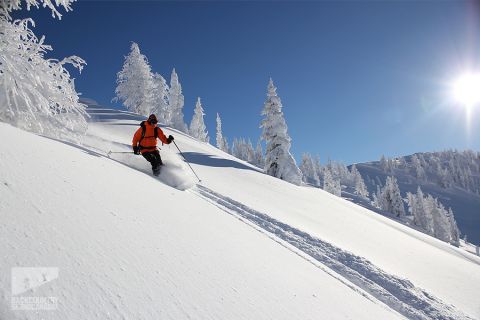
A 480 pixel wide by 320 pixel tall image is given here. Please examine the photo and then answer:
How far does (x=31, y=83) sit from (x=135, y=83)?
150 feet

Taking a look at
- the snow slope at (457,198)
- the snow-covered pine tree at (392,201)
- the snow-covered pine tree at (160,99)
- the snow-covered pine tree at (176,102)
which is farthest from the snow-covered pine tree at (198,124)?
the snow slope at (457,198)

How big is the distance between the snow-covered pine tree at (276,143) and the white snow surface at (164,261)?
81.0 ft

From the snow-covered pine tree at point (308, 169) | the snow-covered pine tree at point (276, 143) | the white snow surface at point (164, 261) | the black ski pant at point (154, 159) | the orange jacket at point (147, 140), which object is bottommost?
the white snow surface at point (164, 261)

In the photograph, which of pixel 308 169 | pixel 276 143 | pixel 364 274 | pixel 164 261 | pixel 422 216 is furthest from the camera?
→ pixel 308 169

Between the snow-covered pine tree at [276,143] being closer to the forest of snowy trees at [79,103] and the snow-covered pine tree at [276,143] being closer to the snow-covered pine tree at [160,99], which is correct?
the forest of snowy trees at [79,103]

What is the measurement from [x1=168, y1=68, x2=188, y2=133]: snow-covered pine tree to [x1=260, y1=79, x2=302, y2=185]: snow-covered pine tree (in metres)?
35.4

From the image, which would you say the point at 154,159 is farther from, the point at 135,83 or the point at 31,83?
the point at 135,83

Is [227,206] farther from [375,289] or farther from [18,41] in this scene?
[18,41]

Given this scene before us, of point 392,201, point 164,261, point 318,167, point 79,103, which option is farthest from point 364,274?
point 318,167

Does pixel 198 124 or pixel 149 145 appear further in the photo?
pixel 198 124

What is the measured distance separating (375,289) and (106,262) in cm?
581

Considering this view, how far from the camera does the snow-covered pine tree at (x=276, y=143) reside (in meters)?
33.2

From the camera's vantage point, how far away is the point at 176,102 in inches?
2709

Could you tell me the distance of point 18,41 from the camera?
795cm
